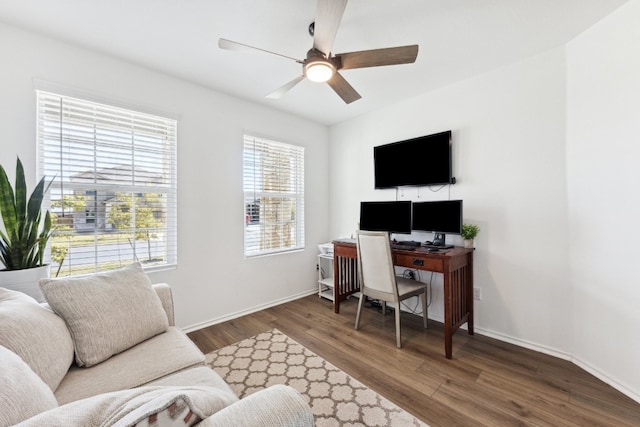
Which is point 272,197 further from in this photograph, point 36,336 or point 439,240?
point 36,336

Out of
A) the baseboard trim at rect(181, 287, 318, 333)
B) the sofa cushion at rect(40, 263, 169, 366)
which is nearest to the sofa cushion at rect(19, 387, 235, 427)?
the sofa cushion at rect(40, 263, 169, 366)

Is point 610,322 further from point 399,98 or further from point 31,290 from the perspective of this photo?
point 31,290

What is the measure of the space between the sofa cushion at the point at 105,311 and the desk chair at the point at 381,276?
1690 millimetres

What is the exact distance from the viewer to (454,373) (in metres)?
1.96

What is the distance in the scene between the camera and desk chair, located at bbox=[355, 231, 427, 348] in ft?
7.87

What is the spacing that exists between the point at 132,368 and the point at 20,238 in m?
1.22

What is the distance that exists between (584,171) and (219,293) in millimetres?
3387

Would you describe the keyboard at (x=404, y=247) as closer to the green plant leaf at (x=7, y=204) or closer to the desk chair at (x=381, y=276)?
the desk chair at (x=381, y=276)

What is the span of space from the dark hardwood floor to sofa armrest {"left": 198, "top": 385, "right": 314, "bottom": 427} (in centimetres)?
125

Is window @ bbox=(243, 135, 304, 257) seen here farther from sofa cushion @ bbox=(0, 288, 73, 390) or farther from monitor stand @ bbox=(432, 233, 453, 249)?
sofa cushion @ bbox=(0, 288, 73, 390)

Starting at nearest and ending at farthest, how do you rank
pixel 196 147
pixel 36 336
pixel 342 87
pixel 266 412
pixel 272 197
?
pixel 266 412
pixel 36 336
pixel 342 87
pixel 196 147
pixel 272 197

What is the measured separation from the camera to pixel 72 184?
82.1 inches

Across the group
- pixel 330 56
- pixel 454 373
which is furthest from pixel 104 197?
pixel 454 373

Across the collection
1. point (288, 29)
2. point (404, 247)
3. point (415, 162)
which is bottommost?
point (404, 247)
